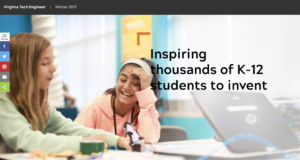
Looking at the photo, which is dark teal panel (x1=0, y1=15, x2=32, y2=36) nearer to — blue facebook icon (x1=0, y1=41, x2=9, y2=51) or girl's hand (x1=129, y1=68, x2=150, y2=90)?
girl's hand (x1=129, y1=68, x2=150, y2=90)

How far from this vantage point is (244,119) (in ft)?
2.47

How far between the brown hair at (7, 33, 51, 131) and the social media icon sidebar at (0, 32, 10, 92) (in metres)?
0.01

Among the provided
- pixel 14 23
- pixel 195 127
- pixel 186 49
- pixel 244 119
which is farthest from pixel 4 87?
pixel 14 23

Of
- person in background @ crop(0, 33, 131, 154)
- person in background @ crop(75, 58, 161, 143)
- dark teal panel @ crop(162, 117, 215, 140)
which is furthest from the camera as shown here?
dark teal panel @ crop(162, 117, 215, 140)

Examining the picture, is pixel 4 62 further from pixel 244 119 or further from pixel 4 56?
pixel 244 119

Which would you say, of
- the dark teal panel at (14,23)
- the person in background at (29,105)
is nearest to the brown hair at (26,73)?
the person in background at (29,105)

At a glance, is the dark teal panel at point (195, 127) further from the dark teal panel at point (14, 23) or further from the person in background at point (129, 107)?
the dark teal panel at point (14, 23)

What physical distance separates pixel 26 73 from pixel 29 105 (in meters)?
0.11

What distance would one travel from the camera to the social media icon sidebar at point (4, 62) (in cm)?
96

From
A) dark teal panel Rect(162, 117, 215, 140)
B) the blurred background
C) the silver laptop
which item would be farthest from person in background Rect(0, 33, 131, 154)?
dark teal panel Rect(162, 117, 215, 140)

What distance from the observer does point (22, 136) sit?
0.82 metres

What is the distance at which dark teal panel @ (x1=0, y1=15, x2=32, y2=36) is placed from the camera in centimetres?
364

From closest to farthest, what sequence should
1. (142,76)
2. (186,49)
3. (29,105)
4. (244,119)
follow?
(244,119) → (29,105) → (142,76) → (186,49)
